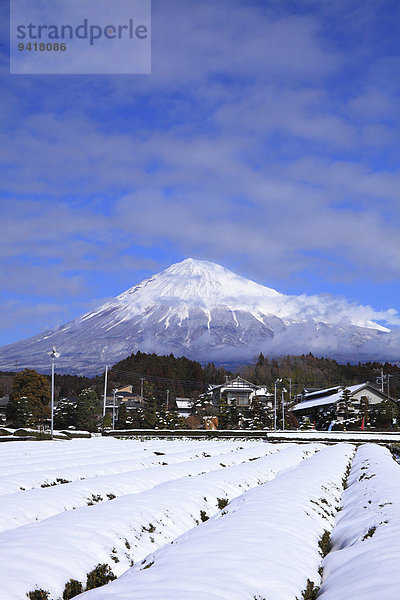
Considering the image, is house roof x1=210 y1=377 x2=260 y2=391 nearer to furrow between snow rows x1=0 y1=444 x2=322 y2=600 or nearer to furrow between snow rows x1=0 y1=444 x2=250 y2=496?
furrow between snow rows x1=0 y1=444 x2=250 y2=496

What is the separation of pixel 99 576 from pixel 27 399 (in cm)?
6587

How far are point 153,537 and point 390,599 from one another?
614 cm

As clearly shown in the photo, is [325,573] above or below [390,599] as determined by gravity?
below

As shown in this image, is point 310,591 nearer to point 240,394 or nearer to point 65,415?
point 65,415

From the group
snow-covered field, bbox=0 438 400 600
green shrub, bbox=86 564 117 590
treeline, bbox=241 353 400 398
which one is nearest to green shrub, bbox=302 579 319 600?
snow-covered field, bbox=0 438 400 600

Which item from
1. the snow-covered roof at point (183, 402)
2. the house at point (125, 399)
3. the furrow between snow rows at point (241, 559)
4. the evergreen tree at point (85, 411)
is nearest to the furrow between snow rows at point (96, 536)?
the furrow between snow rows at point (241, 559)

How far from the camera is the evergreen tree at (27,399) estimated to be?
7000cm

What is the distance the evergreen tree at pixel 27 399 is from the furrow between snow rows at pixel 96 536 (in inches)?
2294

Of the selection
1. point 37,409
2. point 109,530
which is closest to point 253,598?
point 109,530

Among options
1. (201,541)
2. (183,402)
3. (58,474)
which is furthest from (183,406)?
(201,541)

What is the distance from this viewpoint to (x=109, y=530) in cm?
1085

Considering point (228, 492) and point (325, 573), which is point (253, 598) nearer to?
point (325, 573)

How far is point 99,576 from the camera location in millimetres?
9086

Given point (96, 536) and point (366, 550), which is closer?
point (366, 550)
